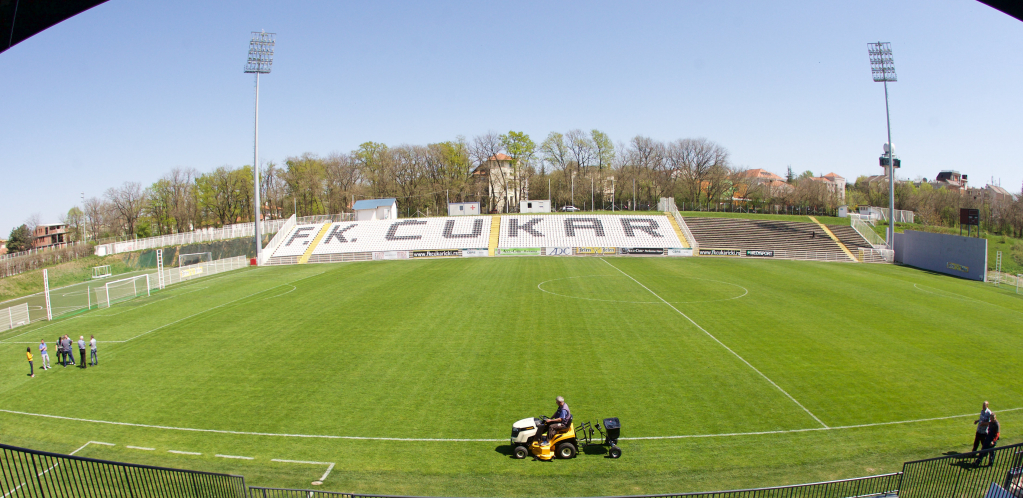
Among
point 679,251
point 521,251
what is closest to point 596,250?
point 521,251

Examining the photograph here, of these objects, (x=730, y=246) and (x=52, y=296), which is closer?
(x=52, y=296)

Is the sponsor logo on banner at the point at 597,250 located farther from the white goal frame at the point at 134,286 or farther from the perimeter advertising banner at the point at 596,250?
the white goal frame at the point at 134,286

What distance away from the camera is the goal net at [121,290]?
29141mm

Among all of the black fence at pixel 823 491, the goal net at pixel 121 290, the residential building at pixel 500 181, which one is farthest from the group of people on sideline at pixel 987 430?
the residential building at pixel 500 181

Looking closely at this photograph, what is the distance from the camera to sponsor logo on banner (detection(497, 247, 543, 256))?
51.3 metres

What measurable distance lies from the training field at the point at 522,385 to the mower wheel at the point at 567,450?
14 cm

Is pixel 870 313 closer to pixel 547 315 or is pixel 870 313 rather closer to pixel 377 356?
pixel 547 315

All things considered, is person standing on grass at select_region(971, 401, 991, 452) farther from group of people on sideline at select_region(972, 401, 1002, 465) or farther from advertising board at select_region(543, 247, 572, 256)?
advertising board at select_region(543, 247, 572, 256)

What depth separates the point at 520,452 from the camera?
10719 mm

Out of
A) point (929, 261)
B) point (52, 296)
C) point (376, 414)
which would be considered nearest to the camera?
point (376, 414)

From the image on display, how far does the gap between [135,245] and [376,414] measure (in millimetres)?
51273

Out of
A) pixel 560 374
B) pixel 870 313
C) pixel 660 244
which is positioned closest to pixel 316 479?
pixel 560 374

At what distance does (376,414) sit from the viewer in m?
13.0

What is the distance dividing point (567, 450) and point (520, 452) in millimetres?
999
